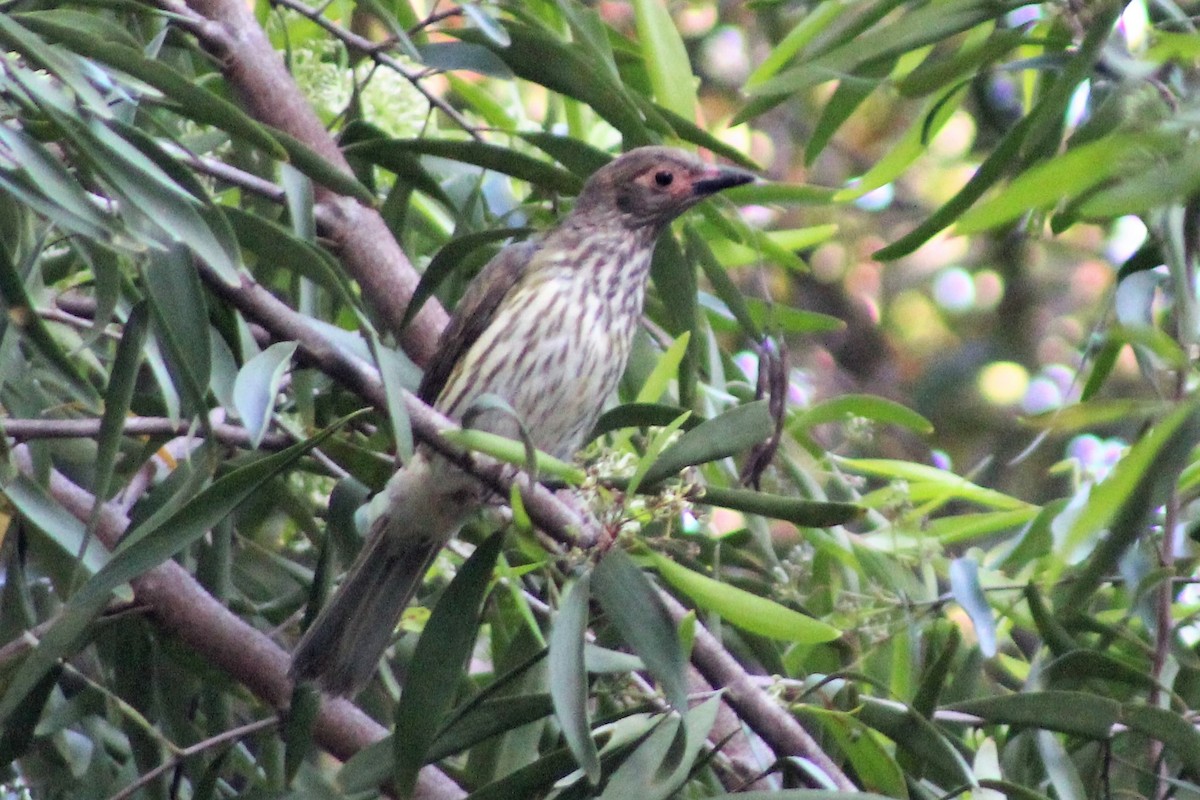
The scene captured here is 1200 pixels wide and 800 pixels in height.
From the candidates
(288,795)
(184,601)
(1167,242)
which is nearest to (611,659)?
(288,795)

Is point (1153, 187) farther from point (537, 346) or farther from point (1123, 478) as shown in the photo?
point (537, 346)

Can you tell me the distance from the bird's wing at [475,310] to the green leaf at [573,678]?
991 mm

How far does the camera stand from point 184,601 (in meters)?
2.45

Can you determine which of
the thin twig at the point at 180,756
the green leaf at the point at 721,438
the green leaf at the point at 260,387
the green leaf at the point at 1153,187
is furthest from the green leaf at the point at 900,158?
the green leaf at the point at 1153,187

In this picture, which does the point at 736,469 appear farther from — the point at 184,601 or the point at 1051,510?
the point at 184,601

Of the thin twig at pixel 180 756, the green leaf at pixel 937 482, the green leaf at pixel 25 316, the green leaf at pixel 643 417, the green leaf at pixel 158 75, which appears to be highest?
the green leaf at pixel 158 75

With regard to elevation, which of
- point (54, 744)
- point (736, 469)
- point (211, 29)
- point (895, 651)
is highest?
point (211, 29)

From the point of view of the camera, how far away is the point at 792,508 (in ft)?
5.89

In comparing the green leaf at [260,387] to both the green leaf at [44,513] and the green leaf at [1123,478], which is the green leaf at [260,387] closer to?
the green leaf at [44,513]

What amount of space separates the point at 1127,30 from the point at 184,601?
163cm

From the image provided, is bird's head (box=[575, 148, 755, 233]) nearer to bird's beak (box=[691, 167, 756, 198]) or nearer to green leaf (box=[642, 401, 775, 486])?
bird's beak (box=[691, 167, 756, 198])

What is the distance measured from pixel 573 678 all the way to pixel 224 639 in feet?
2.89

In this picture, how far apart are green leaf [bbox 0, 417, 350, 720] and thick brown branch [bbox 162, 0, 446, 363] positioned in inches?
30.2

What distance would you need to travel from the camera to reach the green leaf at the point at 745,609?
6.37ft
